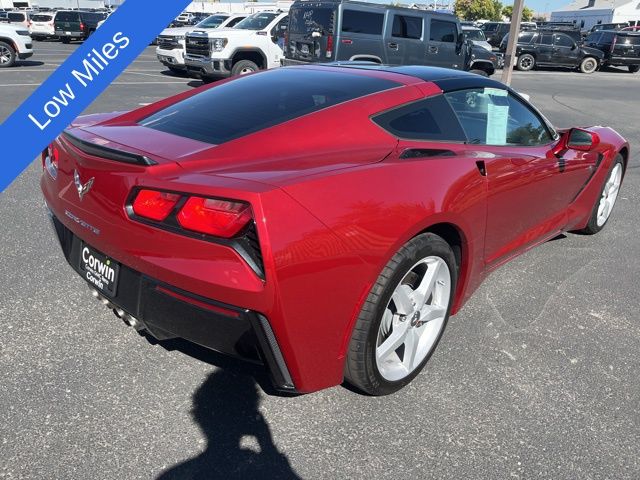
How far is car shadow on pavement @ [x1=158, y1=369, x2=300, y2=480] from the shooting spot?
2.10m

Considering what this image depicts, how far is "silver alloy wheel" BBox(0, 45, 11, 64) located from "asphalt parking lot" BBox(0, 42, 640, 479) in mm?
15780

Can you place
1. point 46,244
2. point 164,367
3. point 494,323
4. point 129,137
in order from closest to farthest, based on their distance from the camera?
point 129,137, point 164,367, point 494,323, point 46,244

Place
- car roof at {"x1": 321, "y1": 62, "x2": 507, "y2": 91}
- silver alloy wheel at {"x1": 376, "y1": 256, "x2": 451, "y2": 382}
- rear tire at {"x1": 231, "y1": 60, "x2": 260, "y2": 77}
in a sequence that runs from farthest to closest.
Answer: rear tire at {"x1": 231, "y1": 60, "x2": 260, "y2": 77} < car roof at {"x1": 321, "y1": 62, "x2": 507, "y2": 91} < silver alloy wheel at {"x1": 376, "y1": 256, "x2": 451, "y2": 382}

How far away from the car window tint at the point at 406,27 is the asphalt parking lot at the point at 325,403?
32.6 ft

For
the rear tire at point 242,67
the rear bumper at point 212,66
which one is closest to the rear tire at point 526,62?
the rear tire at point 242,67

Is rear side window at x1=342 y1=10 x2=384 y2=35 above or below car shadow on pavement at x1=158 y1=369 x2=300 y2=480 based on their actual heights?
above

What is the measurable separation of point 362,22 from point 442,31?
2310mm

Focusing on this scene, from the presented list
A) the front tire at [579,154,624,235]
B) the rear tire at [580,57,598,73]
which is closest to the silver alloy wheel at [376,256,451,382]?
the front tire at [579,154,624,235]

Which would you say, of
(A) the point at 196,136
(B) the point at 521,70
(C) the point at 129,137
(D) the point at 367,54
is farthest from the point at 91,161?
(B) the point at 521,70

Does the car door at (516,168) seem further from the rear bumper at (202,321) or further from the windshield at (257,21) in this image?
the windshield at (257,21)

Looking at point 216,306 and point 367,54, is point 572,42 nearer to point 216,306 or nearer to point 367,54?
point 367,54

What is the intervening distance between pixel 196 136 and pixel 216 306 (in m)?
0.91

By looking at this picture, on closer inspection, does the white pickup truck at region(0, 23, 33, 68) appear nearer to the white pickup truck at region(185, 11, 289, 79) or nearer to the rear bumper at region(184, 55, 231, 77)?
the white pickup truck at region(185, 11, 289, 79)

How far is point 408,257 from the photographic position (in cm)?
231
